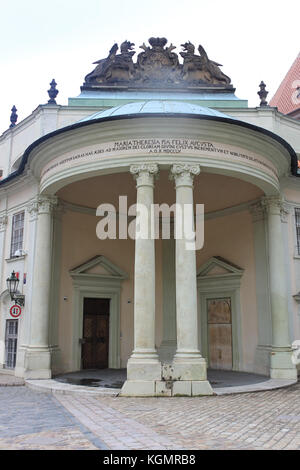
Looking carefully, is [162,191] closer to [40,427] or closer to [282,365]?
[282,365]

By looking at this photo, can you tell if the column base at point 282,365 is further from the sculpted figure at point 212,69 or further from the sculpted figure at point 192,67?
the sculpted figure at point 192,67

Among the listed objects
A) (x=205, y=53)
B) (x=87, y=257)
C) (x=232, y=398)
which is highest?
(x=205, y=53)

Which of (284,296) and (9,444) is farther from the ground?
(284,296)

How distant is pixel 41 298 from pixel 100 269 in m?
3.77

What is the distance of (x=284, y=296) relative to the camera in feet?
48.7

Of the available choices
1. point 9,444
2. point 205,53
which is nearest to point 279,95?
point 205,53

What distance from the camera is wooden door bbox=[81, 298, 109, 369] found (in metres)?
17.2

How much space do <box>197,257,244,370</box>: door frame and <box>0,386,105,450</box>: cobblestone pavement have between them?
824cm

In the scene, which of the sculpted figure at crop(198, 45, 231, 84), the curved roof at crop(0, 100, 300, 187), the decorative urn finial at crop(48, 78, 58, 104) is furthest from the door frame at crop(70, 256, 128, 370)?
the sculpted figure at crop(198, 45, 231, 84)

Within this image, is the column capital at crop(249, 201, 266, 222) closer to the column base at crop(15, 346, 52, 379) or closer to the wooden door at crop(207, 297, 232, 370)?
the wooden door at crop(207, 297, 232, 370)

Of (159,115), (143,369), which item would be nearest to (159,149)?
(159,115)

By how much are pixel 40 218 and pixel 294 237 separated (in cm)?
930

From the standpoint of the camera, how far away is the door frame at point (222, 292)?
16922 millimetres
